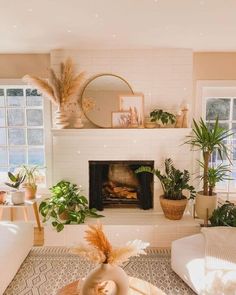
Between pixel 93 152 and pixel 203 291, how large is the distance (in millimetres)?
2055

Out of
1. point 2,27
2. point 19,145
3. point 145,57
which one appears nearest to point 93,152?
point 19,145

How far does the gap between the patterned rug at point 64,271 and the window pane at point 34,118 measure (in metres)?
1.62

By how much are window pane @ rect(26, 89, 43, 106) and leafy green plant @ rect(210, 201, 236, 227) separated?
2571 millimetres

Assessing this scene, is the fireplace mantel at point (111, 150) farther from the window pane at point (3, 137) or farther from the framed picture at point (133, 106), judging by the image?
the window pane at point (3, 137)

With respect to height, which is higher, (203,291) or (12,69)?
(12,69)

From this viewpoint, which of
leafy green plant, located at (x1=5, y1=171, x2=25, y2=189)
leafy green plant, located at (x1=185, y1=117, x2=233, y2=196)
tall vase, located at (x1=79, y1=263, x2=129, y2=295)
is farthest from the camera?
leafy green plant, located at (x1=5, y1=171, x2=25, y2=189)

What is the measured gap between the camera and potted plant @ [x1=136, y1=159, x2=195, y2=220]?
3.37 meters

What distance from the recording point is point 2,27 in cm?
267

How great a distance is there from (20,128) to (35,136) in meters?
0.23

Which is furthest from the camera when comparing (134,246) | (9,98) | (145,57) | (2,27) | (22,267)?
(9,98)

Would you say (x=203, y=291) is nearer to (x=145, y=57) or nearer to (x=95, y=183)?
(x=95, y=183)

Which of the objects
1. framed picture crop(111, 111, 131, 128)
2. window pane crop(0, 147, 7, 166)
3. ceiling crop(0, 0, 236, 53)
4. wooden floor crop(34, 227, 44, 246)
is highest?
ceiling crop(0, 0, 236, 53)

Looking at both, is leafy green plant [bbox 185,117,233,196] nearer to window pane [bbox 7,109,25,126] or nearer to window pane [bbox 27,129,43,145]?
window pane [bbox 27,129,43,145]

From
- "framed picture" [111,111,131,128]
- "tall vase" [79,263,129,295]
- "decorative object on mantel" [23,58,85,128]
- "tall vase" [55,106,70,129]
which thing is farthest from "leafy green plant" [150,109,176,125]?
"tall vase" [79,263,129,295]
